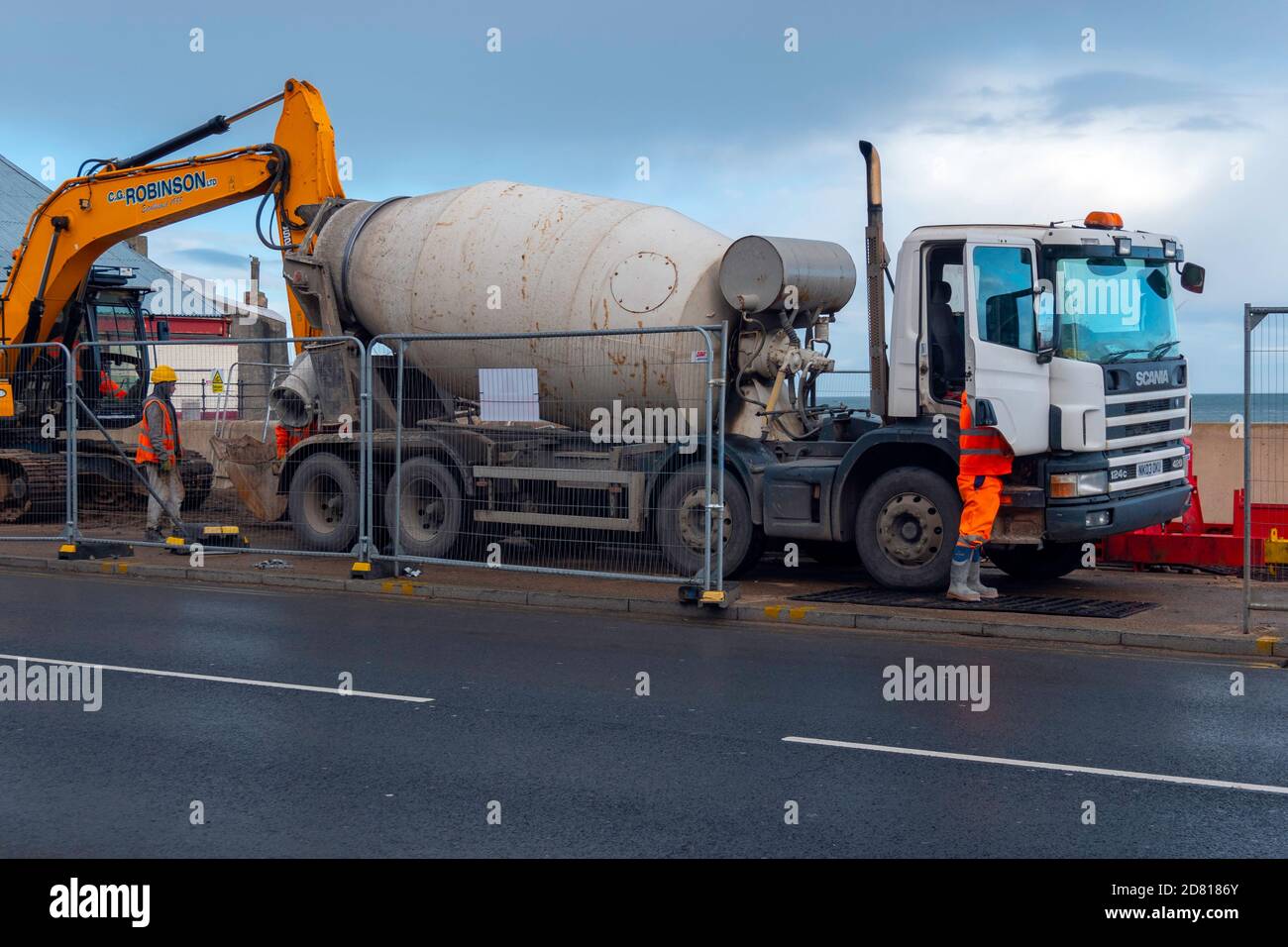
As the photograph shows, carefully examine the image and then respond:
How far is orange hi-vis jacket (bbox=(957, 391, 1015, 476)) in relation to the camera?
36.7ft

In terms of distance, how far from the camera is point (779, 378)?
13.4 m

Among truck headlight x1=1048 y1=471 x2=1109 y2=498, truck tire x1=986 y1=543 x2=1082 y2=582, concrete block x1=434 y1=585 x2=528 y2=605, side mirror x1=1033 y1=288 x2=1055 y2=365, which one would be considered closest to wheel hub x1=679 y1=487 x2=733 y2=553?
concrete block x1=434 y1=585 x2=528 y2=605

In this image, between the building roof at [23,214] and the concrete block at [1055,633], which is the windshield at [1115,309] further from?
the building roof at [23,214]

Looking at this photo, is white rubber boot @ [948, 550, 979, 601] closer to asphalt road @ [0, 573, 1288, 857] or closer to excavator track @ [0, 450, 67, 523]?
asphalt road @ [0, 573, 1288, 857]

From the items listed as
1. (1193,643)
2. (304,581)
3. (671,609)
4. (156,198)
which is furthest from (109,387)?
(1193,643)

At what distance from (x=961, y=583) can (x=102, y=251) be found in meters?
12.8

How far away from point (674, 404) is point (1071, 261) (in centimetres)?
372

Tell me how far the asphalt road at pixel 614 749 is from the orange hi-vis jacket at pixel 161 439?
Result: 16.5 feet

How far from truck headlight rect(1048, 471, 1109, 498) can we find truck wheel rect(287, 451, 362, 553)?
289 inches

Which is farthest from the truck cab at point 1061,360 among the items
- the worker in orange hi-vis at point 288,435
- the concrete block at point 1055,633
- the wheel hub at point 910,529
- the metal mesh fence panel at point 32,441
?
the metal mesh fence panel at point 32,441
